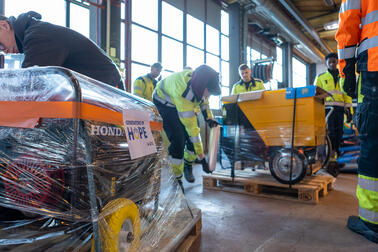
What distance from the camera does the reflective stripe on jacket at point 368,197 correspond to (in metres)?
1.62

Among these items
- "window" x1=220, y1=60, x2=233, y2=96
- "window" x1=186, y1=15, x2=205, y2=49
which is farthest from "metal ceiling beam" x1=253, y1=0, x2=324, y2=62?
"window" x1=220, y1=60, x2=233, y2=96

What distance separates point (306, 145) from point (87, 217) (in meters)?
2.40

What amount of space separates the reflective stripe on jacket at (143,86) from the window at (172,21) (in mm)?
2717

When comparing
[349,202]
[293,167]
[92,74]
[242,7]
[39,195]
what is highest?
[242,7]

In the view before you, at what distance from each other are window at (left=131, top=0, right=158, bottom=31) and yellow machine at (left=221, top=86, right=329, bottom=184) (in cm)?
375

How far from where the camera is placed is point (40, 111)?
0.83m

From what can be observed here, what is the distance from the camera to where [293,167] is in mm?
2688

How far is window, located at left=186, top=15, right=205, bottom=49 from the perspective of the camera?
7389 mm

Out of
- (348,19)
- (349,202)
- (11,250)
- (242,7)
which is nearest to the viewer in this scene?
(11,250)

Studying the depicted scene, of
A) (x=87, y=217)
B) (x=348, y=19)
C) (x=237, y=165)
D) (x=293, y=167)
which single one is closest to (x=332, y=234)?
(x=293, y=167)

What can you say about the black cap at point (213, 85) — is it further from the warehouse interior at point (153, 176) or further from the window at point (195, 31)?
the window at point (195, 31)

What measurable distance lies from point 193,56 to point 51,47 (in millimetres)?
6559

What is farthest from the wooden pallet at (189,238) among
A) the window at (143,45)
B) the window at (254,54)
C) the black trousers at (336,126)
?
the window at (254,54)

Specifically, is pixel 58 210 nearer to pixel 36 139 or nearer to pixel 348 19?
pixel 36 139
